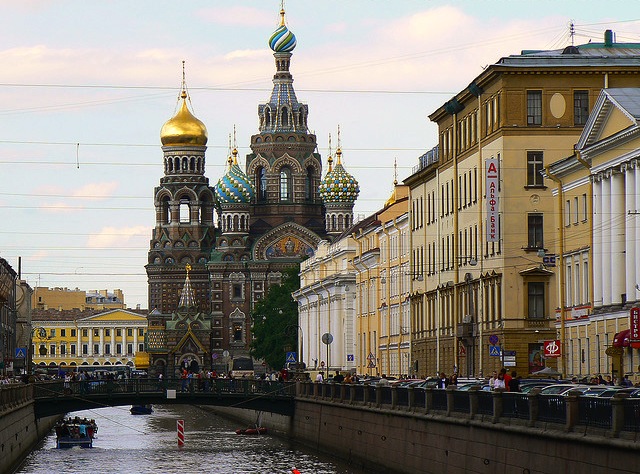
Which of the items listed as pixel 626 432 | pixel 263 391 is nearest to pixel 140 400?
pixel 263 391

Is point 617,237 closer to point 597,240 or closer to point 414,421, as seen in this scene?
point 597,240

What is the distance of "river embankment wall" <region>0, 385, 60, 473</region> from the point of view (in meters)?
53.5

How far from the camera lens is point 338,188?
194 metres

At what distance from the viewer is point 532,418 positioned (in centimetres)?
3578

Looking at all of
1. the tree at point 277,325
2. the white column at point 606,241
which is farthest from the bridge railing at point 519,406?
the tree at point 277,325

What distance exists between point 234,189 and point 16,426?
136540mm

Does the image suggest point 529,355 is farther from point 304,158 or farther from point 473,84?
point 304,158

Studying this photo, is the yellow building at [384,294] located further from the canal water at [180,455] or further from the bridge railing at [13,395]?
the bridge railing at [13,395]

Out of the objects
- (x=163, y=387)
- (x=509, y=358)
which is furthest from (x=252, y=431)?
(x=509, y=358)

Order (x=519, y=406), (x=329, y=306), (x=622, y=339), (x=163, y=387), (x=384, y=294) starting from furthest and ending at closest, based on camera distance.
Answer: (x=329, y=306), (x=384, y=294), (x=163, y=387), (x=622, y=339), (x=519, y=406)

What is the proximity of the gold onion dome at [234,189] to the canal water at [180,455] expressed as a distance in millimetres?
101258

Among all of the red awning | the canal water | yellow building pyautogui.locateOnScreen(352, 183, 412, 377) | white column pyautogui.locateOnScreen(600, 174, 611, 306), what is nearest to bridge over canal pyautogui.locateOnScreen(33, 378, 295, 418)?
the canal water

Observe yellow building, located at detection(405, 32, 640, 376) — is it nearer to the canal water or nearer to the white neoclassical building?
the canal water

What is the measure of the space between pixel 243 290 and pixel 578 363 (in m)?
135
